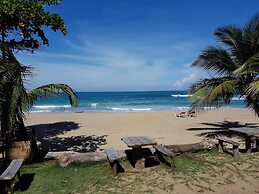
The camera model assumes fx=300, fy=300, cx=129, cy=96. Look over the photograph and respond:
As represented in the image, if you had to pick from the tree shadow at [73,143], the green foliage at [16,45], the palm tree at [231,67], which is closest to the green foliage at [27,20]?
the green foliage at [16,45]

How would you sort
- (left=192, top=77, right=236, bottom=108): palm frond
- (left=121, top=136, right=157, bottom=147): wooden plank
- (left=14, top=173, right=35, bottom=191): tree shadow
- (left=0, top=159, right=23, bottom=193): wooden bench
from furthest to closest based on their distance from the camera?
(left=192, top=77, right=236, bottom=108): palm frond → (left=121, top=136, right=157, bottom=147): wooden plank → (left=14, top=173, right=35, bottom=191): tree shadow → (left=0, top=159, right=23, bottom=193): wooden bench

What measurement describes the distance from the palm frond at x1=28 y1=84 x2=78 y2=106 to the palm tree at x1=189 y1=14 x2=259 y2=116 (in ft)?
16.2

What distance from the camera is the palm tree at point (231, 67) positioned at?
10789 millimetres

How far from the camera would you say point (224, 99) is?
11.5m

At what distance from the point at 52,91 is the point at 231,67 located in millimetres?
6929

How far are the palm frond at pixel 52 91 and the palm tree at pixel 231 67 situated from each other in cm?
493

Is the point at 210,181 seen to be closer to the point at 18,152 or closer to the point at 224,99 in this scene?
the point at 18,152

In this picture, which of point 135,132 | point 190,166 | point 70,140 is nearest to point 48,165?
point 190,166

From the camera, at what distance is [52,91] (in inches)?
338

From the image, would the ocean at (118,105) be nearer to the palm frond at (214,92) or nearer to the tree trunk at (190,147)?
the palm frond at (214,92)

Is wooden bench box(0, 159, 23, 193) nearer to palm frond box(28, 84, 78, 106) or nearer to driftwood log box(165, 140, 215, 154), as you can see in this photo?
palm frond box(28, 84, 78, 106)

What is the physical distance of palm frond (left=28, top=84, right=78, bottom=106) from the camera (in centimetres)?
837

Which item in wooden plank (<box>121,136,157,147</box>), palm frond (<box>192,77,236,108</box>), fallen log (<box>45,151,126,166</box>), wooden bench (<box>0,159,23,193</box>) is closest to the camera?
wooden bench (<box>0,159,23,193</box>)

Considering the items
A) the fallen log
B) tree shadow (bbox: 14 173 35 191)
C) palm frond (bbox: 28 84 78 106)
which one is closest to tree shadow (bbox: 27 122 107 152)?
palm frond (bbox: 28 84 78 106)
